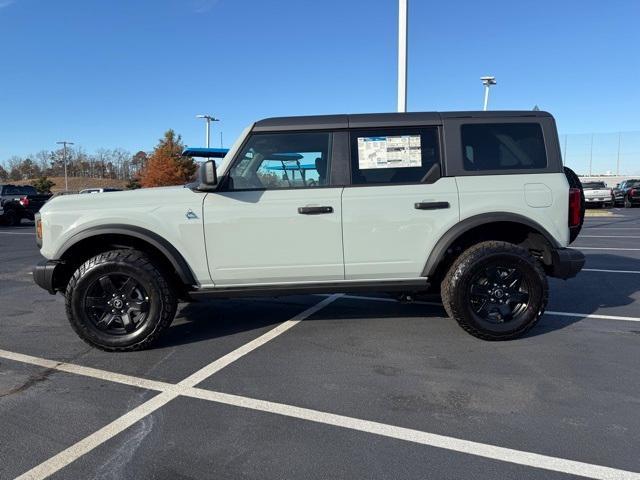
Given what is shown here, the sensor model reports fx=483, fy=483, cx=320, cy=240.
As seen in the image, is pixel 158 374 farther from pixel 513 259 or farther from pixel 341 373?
pixel 513 259

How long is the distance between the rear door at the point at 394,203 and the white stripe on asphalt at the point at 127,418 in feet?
3.88

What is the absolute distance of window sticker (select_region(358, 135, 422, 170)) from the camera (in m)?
4.33

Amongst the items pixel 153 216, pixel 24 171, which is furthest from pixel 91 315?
pixel 24 171

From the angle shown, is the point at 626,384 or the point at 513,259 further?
the point at 513,259

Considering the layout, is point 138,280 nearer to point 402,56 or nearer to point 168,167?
point 402,56

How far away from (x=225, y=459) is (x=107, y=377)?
5.26 ft

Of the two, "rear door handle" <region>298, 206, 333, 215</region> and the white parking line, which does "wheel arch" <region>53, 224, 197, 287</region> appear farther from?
the white parking line

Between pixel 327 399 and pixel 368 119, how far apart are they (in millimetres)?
2461

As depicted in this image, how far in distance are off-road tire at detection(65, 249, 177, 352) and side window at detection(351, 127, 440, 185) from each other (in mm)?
→ 1996

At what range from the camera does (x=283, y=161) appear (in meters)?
4.34

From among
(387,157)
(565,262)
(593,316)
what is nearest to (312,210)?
(387,157)

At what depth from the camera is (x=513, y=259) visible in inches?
169

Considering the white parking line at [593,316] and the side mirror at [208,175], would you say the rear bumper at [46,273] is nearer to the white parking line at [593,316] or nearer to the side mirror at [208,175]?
the side mirror at [208,175]

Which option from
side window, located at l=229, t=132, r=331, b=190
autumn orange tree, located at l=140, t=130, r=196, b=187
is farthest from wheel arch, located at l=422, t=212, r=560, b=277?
autumn orange tree, located at l=140, t=130, r=196, b=187
